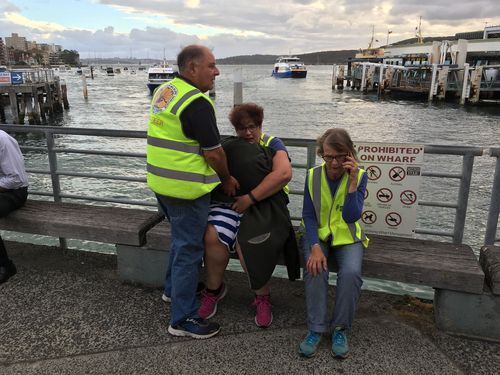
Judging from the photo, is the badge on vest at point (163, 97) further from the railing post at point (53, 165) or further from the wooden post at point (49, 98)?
the wooden post at point (49, 98)

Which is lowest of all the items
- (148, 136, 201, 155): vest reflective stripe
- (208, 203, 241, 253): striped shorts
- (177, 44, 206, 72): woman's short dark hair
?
(208, 203, 241, 253): striped shorts

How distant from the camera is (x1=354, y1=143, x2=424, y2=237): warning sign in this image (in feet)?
Answer: 11.3

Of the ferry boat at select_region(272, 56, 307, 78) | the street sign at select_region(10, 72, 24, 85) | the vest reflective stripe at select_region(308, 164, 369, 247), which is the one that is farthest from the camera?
the ferry boat at select_region(272, 56, 307, 78)

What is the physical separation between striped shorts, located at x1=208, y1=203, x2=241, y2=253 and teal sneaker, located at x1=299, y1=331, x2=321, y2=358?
2.49 feet

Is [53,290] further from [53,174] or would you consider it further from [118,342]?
[53,174]

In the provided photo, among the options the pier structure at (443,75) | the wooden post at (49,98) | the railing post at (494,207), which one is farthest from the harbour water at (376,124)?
the railing post at (494,207)

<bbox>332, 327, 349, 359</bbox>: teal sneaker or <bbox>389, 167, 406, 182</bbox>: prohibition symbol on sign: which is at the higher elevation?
<bbox>389, 167, 406, 182</bbox>: prohibition symbol on sign

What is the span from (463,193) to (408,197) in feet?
1.30

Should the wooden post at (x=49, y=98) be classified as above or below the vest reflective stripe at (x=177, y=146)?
below

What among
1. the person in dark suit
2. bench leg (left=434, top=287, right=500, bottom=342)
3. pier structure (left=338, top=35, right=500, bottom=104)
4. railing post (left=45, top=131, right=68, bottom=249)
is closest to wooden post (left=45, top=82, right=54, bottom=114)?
railing post (left=45, top=131, right=68, bottom=249)

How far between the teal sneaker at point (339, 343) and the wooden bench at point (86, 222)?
1665 millimetres

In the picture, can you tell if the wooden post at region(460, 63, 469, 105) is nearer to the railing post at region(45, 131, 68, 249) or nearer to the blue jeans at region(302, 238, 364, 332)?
the railing post at region(45, 131, 68, 249)

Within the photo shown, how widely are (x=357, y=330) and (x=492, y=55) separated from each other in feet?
216

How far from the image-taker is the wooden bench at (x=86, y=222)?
3.53 m
